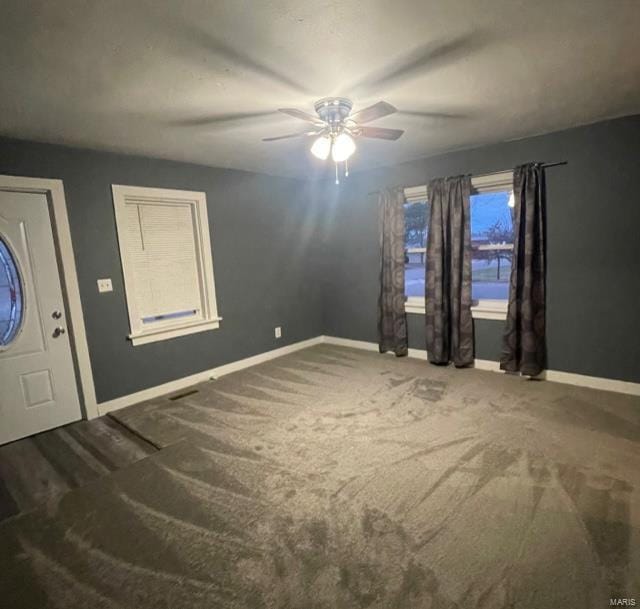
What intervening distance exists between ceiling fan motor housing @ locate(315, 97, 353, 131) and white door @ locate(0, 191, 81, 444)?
2.37 m

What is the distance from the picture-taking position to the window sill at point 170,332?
11.9 feet

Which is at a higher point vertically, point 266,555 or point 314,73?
point 314,73

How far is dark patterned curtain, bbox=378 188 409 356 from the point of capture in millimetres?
4414

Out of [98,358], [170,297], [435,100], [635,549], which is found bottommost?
[635,549]

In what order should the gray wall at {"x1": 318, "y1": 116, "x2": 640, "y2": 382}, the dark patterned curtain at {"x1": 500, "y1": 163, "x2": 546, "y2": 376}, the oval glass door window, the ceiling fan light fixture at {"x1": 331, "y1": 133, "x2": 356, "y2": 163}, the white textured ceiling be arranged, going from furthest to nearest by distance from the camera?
1. the dark patterned curtain at {"x1": 500, "y1": 163, "x2": 546, "y2": 376}
2. the gray wall at {"x1": 318, "y1": 116, "x2": 640, "y2": 382}
3. the oval glass door window
4. the ceiling fan light fixture at {"x1": 331, "y1": 133, "x2": 356, "y2": 163}
5. the white textured ceiling

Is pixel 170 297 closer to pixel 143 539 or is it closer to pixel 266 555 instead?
pixel 143 539

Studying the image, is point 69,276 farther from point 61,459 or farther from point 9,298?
point 61,459

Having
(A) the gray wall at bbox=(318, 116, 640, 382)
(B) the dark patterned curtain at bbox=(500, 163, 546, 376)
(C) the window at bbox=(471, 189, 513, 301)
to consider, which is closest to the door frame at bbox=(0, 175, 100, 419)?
(A) the gray wall at bbox=(318, 116, 640, 382)

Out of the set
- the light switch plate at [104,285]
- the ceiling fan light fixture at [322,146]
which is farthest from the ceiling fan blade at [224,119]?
the light switch plate at [104,285]

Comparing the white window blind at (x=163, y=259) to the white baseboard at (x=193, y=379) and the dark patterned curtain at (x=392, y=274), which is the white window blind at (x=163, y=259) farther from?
the dark patterned curtain at (x=392, y=274)

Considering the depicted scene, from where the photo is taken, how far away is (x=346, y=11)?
1.53 metres

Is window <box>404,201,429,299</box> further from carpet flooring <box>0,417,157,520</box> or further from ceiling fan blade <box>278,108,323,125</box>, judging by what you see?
carpet flooring <box>0,417,157,520</box>

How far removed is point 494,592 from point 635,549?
725 millimetres

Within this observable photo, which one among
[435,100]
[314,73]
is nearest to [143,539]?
[314,73]
